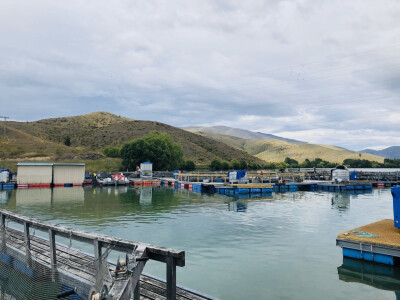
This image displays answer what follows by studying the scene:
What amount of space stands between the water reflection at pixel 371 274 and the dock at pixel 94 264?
8.41 m

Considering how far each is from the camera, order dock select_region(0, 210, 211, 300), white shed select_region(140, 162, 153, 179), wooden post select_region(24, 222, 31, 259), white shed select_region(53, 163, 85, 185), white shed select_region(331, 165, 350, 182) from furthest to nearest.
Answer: white shed select_region(140, 162, 153, 179) → white shed select_region(331, 165, 350, 182) → white shed select_region(53, 163, 85, 185) → wooden post select_region(24, 222, 31, 259) → dock select_region(0, 210, 211, 300)

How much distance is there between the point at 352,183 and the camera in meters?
62.0

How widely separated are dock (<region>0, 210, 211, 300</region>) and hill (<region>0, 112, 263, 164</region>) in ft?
307

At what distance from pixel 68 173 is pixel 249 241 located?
5179 centimetres

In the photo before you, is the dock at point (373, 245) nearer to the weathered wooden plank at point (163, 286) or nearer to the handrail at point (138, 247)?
the weathered wooden plank at point (163, 286)

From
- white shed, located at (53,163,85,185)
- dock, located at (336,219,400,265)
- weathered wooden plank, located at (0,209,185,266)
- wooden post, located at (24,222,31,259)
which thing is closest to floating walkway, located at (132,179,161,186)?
white shed, located at (53,163,85,185)

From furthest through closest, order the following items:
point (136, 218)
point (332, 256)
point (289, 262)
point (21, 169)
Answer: point (21, 169), point (136, 218), point (332, 256), point (289, 262)

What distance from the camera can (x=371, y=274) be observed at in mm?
13500

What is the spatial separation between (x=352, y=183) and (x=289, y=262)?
53260 mm

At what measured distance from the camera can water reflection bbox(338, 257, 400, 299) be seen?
41.3 ft

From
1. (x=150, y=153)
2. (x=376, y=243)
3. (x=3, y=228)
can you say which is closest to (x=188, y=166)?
(x=150, y=153)

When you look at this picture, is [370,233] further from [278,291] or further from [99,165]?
[99,165]

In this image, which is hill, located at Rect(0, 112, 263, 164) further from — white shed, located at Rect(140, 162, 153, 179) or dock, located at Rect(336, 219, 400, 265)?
dock, located at Rect(336, 219, 400, 265)

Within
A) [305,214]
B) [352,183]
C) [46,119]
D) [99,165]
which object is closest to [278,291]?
[305,214]
